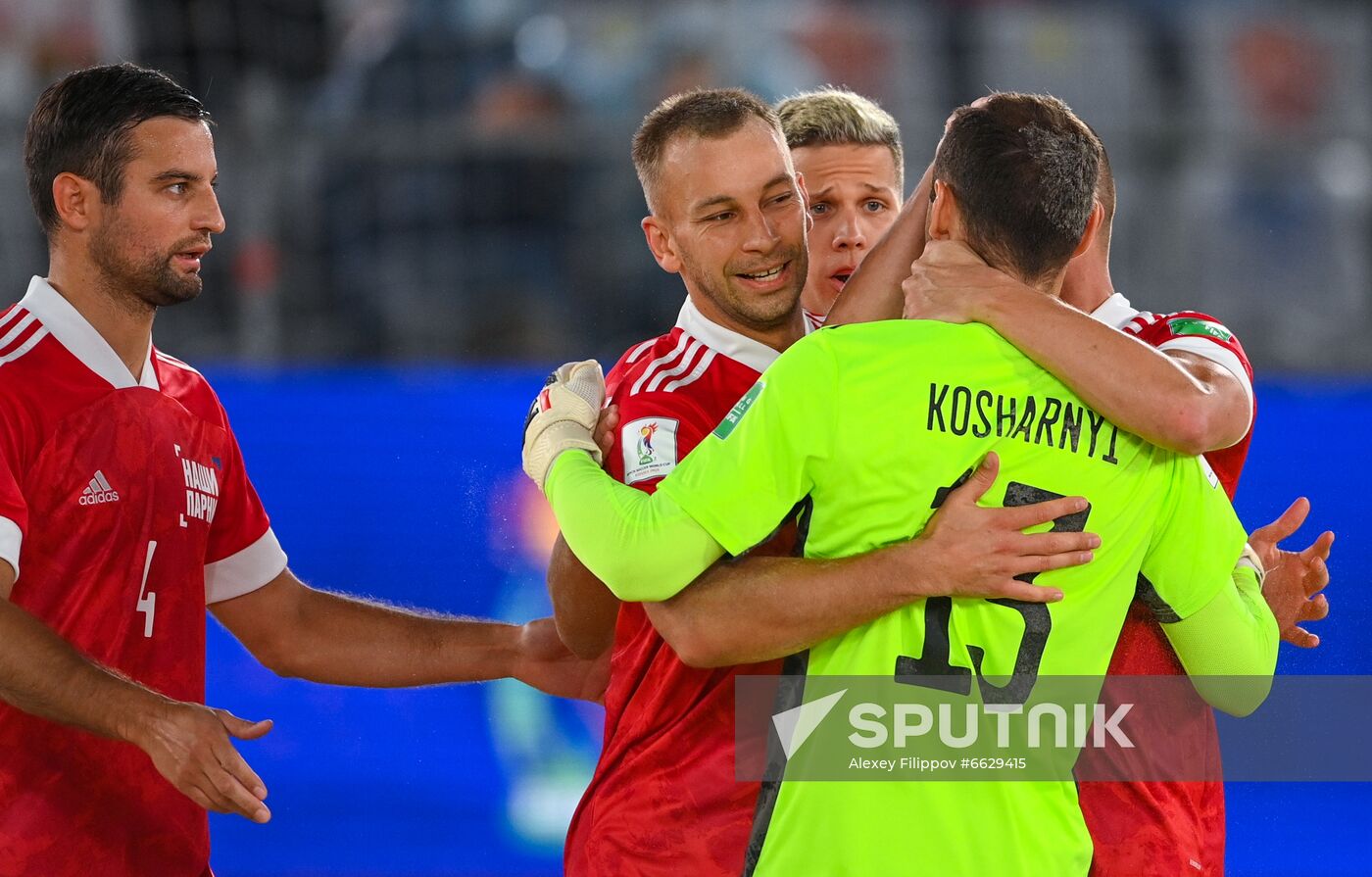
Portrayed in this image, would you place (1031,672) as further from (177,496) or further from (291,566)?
(291,566)

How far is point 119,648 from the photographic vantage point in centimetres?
355

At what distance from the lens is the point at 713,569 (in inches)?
108

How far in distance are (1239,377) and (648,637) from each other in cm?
123

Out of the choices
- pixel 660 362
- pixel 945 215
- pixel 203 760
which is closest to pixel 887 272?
pixel 945 215

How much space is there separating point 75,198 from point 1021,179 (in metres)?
2.19

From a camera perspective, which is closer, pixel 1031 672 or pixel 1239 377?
pixel 1031 672

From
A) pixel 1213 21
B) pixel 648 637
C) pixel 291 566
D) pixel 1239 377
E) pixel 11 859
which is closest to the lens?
pixel 1239 377

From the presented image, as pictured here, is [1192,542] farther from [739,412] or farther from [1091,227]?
[739,412]

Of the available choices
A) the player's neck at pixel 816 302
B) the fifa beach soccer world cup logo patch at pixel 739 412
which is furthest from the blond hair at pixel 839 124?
the fifa beach soccer world cup logo patch at pixel 739 412

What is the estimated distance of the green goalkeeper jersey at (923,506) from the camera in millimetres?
2590

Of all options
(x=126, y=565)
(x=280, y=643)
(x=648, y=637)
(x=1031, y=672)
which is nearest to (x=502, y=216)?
(x=280, y=643)

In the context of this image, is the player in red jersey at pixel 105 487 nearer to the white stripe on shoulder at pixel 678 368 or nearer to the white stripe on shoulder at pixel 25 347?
the white stripe on shoulder at pixel 25 347

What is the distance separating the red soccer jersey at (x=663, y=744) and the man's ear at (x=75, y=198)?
136cm

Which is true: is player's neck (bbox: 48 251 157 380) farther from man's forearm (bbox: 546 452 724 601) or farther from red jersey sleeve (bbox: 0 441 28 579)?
man's forearm (bbox: 546 452 724 601)
